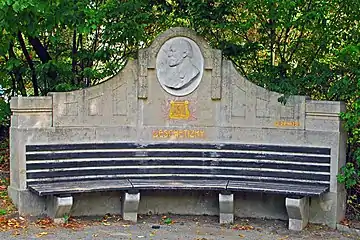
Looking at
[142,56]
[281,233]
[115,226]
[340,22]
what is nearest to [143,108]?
[142,56]

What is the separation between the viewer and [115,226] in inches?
291

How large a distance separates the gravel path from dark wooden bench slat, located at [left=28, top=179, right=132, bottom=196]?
502 millimetres

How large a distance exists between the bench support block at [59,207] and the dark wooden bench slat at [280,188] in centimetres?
230

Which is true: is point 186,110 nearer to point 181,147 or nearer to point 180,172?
point 181,147

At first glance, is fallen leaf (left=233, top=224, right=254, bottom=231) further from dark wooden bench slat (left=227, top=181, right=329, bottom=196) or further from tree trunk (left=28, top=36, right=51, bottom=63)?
tree trunk (left=28, top=36, right=51, bottom=63)

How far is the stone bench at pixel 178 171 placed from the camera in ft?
24.5

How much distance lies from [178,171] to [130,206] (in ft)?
3.24

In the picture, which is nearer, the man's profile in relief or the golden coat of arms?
the man's profile in relief

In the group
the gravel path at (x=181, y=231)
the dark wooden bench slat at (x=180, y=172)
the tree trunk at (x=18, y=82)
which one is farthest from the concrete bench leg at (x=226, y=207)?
the tree trunk at (x=18, y=82)

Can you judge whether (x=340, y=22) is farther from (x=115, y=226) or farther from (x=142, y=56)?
(x=115, y=226)

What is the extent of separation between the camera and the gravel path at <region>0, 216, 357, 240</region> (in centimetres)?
688

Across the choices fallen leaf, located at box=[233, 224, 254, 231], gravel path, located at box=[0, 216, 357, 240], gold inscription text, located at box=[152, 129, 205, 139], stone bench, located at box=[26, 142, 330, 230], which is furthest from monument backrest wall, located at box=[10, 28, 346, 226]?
fallen leaf, located at box=[233, 224, 254, 231]

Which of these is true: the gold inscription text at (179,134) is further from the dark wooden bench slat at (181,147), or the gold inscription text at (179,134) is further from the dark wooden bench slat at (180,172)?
the dark wooden bench slat at (180,172)

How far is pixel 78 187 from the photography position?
7.41 m
